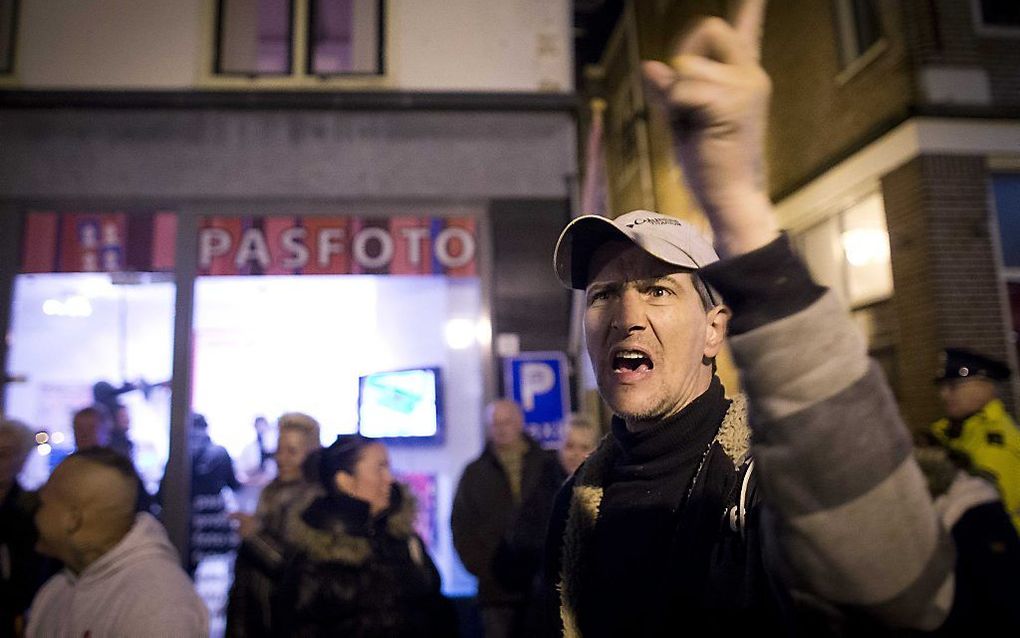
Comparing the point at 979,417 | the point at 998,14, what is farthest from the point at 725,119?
the point at 998,14

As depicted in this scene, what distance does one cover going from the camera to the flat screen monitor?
25.0ft

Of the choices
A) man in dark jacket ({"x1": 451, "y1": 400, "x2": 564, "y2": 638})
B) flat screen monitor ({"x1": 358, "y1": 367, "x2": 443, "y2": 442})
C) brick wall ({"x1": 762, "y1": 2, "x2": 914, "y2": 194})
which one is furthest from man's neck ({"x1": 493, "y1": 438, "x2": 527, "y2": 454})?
brick wall ({"x1": 762, "y1": 2, "x2": 914, "y2": 194})

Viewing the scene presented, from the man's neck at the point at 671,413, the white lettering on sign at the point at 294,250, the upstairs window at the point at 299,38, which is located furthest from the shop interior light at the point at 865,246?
the man's neck at the point at 671,413

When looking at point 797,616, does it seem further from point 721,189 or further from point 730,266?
point 721,189

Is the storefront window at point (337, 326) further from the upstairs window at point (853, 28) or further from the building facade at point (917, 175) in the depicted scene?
the upstairs window at point (853, 28)

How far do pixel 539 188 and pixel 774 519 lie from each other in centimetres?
712

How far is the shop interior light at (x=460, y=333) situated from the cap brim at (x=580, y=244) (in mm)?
5636

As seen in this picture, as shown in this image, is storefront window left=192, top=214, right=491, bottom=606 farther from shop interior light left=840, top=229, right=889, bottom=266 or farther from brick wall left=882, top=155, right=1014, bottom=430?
shop interior light left=840, top=229, right=889, bottom=266

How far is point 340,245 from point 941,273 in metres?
6.25

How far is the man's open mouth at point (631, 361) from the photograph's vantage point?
5.86ft

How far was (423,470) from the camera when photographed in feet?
24.8

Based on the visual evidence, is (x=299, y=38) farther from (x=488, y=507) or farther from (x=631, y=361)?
(x=631, y=361)

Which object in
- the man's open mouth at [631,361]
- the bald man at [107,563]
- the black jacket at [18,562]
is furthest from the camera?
the black jacket at [18,562]

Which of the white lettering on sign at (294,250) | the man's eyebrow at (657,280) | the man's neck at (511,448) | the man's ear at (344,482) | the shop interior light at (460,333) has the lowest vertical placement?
the man's ear at (344,482)
